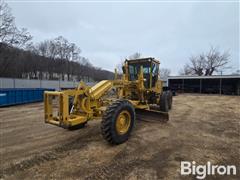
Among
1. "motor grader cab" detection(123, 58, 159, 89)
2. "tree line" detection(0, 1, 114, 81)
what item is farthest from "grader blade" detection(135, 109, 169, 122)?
"tree line" detection(0, 1, 114, 81)

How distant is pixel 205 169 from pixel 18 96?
45.6ft

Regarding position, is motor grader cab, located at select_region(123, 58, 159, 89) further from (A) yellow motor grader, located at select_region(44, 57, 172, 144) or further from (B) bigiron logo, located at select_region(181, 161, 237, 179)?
(B) bigiron logo, located at select_region(181, 161, 237, 179)

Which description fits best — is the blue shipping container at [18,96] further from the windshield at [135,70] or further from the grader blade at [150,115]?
the grader blade at [150,115]

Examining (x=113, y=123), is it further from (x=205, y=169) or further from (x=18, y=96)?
(x=18, y=96)

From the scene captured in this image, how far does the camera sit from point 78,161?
3.68 metres

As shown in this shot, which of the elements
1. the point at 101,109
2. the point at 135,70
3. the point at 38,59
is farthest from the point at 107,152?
the point at 38,59

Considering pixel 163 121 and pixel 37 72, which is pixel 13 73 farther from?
pixel 163 121

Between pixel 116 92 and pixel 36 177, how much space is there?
402 cm

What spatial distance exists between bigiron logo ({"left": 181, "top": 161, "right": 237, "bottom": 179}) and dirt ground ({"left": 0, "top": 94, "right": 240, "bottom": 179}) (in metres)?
0.14

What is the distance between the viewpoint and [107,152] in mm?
4098

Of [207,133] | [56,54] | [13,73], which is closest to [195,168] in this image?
[207,133]

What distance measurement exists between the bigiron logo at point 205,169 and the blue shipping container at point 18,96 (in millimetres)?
12947

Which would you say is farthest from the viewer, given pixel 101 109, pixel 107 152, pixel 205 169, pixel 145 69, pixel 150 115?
pixel 145 69

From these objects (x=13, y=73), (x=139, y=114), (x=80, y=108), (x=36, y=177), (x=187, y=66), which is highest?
(x=187, y=66)
